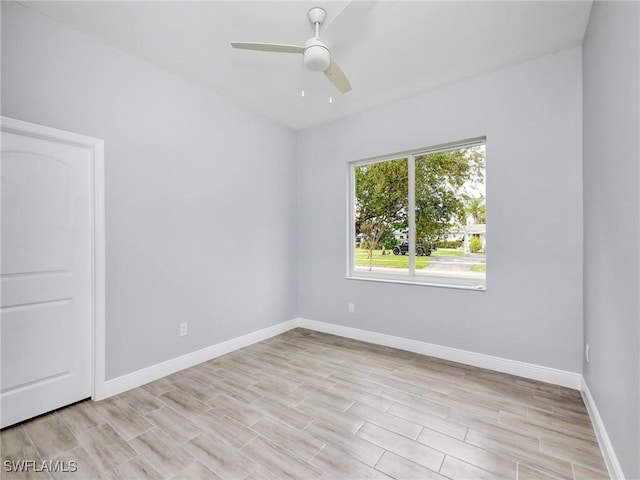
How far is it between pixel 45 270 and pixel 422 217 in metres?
3.45

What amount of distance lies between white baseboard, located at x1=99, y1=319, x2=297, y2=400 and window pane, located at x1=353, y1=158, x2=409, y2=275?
4.94 feet

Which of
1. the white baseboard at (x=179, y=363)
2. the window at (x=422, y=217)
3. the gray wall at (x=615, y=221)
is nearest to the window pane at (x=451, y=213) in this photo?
the window at (x=422, y=217)

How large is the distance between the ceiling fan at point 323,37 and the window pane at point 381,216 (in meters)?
1.78

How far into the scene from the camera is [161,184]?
2.84 meters

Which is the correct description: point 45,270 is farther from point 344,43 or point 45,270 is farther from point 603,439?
point 603,439

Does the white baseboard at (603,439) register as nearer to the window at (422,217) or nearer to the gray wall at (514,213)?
the gray wall at (514,213)

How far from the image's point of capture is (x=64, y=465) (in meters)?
1.74

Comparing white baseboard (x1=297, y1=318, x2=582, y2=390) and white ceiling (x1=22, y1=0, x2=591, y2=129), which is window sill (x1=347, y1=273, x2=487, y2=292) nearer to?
white baseboard (x1=297, y1=318, x2=582, y2=390)

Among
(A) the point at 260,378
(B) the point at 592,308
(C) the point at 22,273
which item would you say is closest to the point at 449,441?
(B) the point at 592,308

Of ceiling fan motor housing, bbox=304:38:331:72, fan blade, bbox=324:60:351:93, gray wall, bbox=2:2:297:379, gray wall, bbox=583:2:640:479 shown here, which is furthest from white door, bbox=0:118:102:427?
gray wall, bbox=583:2:640:479

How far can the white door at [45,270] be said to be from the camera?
2055 mm

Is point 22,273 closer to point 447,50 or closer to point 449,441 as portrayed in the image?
point 449,441

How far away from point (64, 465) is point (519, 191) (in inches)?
151

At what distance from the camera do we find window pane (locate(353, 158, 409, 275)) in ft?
12.0
